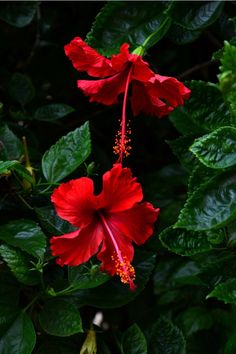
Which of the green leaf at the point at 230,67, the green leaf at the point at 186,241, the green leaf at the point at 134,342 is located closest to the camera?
the green leaf at the point at 230,67

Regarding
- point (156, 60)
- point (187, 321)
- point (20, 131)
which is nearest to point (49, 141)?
point (20, 131)

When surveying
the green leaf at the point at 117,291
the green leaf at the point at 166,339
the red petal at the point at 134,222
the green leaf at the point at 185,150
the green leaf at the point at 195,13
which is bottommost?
the green leaf at the point at 166,339

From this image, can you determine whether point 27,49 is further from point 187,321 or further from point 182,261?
point 187,321

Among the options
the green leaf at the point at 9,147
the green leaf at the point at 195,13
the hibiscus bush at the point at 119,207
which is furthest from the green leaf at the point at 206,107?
the green leaf at the point at 9,147

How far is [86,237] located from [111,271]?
0.24 feet

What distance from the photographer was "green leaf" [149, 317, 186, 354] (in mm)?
1327

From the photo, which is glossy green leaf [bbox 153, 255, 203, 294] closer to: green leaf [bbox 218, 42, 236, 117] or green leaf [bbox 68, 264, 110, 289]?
green leaf [bbox 68, 264, 110, 289]

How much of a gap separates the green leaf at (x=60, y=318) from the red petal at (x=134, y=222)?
0.18m

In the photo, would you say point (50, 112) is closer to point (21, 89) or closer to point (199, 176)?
point (21, 89)

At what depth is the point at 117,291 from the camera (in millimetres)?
1325

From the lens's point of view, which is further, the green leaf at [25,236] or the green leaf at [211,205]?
the green leaf at [25,236]

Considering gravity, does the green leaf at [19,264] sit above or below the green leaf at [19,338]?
above

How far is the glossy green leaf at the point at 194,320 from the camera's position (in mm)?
1545

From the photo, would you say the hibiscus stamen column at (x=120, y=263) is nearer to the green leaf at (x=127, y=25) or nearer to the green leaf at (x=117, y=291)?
the green leaf at (x=117, y=291)
